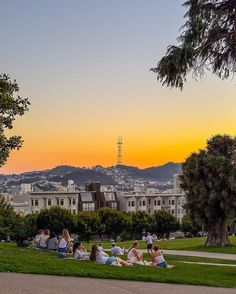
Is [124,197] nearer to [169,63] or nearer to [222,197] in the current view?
[222,197]

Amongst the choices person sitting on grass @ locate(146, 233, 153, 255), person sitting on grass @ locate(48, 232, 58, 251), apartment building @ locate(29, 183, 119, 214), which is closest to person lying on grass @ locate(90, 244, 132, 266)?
person sitting on grass @ locate(48, 232, 58, 251)

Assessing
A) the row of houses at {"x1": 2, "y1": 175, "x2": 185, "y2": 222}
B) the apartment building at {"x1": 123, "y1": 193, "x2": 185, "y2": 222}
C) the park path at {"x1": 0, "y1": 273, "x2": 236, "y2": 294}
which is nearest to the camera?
the park path at {"x1": 0, "y1": 273, "x2": 236, "y2": 294}

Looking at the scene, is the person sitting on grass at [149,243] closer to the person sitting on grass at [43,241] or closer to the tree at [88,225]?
the person sitting on grass at [43,241]

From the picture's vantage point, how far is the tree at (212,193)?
4656 centimetres

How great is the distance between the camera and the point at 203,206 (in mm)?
47500

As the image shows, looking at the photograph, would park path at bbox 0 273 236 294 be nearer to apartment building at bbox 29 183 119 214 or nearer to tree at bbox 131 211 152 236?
Answer: tree at bbox 131 211 152 236

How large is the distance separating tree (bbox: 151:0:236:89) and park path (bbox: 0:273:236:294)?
7.69 m

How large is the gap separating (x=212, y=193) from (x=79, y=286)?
34.2 metres

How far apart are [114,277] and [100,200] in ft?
438

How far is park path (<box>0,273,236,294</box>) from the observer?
506 inches

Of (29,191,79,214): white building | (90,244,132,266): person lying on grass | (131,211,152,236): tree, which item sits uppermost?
(29,191,79,214): white building

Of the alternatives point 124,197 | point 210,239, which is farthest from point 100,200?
point 210,239

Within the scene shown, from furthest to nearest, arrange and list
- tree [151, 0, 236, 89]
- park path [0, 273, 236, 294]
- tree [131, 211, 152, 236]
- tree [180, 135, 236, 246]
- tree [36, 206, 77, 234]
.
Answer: tree [131, 211, 152, 236]
tree [36, 206, 77, 234]
tree [180, 135, 236, 246]
tree [151, 0, 236, 89]
park path [0, 273, 236, 294]

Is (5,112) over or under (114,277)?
over
